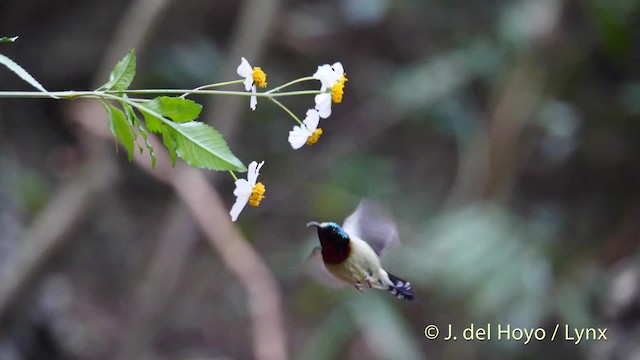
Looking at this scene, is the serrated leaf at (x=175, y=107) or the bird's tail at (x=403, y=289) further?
the bird's tail at (x=403, y=289)

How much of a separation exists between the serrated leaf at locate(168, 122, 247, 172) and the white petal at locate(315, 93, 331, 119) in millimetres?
70

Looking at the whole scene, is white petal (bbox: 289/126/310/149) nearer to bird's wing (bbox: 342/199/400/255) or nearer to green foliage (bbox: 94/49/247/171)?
green foliage (bbox: 94/49/247/171)

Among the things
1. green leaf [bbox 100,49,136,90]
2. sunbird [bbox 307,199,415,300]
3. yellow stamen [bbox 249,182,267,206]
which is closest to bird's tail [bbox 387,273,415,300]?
sunbird [bbox 307,199,415,300]

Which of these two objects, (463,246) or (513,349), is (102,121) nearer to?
(463,246)

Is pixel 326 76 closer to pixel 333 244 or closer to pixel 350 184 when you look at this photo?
pixel 333 244

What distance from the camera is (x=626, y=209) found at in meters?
2.42

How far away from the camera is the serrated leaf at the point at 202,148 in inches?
23.0

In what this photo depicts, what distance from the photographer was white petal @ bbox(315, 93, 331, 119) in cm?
60

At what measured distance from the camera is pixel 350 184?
8.56 feet

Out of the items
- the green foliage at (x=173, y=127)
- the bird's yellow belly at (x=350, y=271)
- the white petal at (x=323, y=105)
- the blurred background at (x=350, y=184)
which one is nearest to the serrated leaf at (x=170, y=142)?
the green foliage at (x=173, y=127)

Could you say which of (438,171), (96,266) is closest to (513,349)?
(438,171)

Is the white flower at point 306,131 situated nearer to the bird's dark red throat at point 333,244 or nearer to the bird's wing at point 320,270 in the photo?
the bird's dark red throat at point 333,244

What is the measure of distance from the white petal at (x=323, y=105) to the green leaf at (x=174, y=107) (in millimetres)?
86

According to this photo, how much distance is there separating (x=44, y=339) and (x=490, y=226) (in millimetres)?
1351
